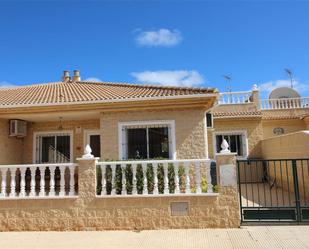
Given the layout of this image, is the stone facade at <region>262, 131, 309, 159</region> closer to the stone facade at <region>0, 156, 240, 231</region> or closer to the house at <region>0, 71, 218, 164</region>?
the house at <region>0, 71, 218, 164</region>

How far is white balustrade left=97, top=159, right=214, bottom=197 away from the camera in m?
8.36

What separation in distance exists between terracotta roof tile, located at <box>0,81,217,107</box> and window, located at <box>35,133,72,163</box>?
1.90 metres

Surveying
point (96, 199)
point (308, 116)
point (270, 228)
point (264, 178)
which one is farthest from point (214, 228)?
point (308, 116)

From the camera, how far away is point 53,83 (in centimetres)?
1667

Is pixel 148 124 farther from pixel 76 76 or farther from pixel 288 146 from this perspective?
pixel 76 76

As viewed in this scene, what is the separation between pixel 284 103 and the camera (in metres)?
21.4

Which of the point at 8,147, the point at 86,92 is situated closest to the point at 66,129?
the point at 86,92

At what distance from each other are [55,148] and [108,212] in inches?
246

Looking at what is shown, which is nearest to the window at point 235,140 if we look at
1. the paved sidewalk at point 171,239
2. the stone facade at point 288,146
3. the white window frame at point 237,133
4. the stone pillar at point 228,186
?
the white window frame at point 237,133

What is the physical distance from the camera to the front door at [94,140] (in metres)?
13.2

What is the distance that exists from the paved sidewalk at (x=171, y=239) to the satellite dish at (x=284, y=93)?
1713cm

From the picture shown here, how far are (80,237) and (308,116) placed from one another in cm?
1653

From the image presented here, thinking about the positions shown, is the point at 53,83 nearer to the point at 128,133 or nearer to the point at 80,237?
the point at 128,133

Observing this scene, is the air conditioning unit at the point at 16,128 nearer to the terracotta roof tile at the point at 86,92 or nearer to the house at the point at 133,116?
the house at the point at 133,116
